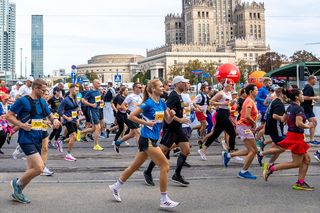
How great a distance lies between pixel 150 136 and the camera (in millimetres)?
6352

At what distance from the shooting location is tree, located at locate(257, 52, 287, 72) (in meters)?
97.9

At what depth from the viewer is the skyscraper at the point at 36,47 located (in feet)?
322

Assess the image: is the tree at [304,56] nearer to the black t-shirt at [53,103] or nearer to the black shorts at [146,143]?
the black t-shirt at [53,103]

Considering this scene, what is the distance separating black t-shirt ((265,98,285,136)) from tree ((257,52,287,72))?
90933 millimetres

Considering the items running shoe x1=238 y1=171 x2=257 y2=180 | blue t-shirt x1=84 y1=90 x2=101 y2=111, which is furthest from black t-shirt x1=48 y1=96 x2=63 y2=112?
running shoe x1=238 y1=171 x2=257 y2=180

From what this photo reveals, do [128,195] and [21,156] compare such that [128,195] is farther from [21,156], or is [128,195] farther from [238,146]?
[238,146]

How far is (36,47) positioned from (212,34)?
92466 mm

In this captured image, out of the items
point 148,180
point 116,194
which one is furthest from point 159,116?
point 148,180

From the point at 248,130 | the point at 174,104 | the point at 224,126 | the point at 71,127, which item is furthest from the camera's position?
the point at 71,127

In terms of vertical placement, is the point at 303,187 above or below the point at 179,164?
below

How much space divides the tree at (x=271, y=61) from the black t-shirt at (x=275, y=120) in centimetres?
9093

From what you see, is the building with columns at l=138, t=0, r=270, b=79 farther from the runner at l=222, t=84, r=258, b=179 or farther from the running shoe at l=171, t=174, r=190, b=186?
the running shoe at l=171, t=174, r=190, b=186

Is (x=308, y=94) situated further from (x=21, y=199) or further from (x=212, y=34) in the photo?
(x=212, y=34)

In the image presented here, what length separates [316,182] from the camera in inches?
310
